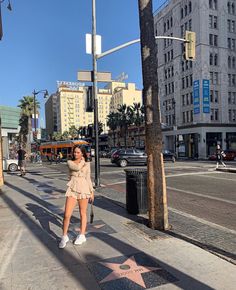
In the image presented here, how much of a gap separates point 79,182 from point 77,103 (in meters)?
145

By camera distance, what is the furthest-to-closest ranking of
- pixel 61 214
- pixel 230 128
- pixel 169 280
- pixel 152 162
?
pixel 230 128
pixel 61 214
pixel 152 162
pixel 169 280

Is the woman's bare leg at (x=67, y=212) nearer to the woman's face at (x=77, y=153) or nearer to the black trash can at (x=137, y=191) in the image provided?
the woman's face at (x=77, y=153)

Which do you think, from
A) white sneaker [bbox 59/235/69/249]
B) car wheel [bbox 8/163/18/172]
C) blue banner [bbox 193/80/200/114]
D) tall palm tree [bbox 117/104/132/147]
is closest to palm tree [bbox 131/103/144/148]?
tall palm tree [bbox 117/104/132/147]

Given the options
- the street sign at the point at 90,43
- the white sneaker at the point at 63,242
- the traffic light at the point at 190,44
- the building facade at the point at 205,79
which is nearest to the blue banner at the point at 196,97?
the building facade at the point at 205,79

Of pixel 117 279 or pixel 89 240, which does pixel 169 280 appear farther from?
pixel 89 240

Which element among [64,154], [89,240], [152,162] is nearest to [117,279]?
[89,240]

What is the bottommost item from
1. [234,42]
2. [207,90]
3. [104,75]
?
[104,75]

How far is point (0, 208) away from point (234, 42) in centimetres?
6208

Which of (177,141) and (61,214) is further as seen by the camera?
(177,141)

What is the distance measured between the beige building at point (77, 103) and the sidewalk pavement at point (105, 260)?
128 meters

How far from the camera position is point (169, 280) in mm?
4023

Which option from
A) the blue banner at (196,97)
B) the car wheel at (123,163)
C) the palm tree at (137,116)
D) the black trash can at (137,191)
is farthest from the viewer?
the palm tree at (137,116)

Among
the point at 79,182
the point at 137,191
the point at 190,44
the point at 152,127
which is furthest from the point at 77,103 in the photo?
the point at 79,182

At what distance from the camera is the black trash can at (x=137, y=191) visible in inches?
296
